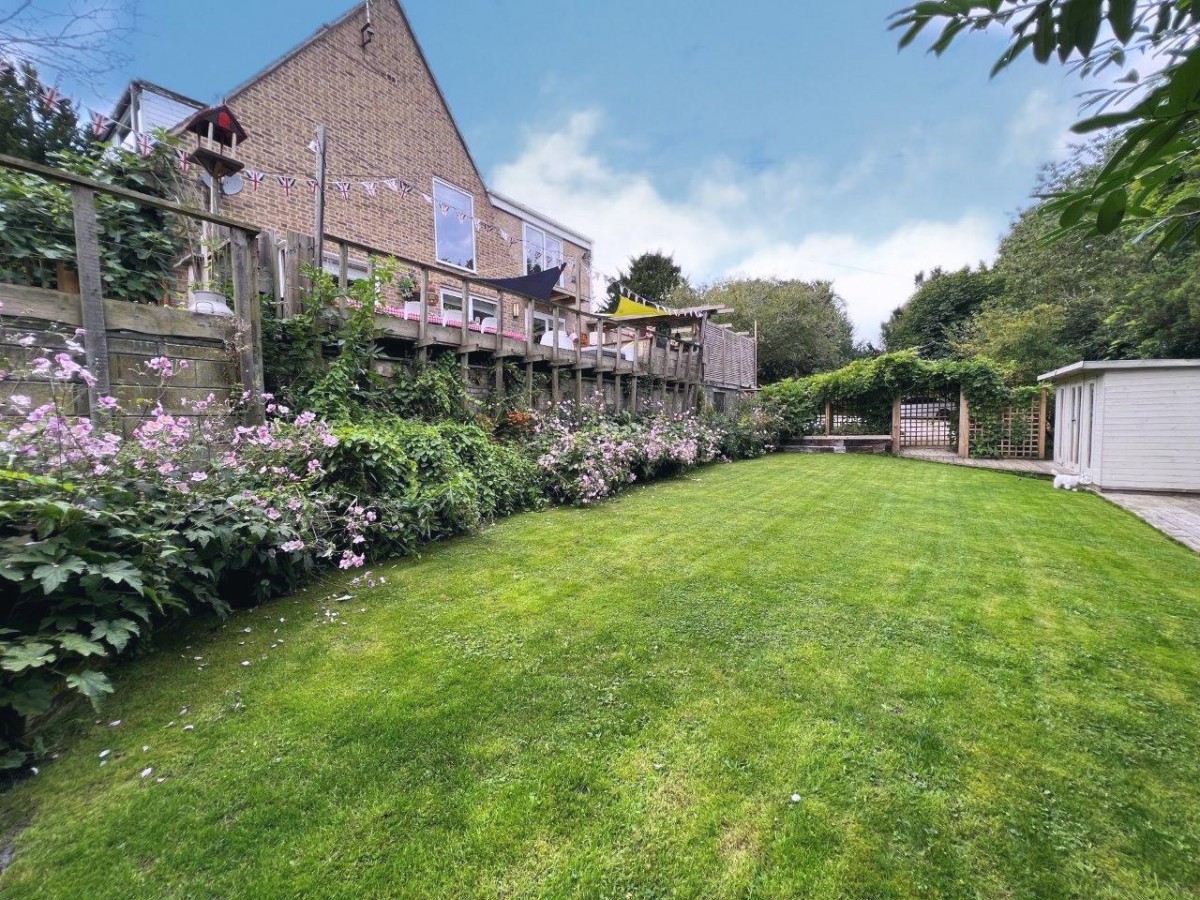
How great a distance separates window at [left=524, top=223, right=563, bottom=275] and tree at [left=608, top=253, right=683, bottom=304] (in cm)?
1300

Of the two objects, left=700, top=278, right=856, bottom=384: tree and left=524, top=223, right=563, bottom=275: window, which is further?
left=700, top=278, right=856, bottom=384: tree

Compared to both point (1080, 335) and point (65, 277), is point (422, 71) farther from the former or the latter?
point (1080, 335)

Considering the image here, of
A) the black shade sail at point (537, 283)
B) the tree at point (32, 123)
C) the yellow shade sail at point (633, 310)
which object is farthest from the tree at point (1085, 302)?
the tree at point (32, 123)

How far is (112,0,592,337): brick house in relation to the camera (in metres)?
8.89

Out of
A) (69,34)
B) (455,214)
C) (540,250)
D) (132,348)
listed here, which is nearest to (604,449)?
(132,348)

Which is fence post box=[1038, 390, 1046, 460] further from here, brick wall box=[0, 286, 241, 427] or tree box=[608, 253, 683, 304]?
tree box=[608, 253, 683, 304]

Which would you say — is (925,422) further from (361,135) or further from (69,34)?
(69,34)

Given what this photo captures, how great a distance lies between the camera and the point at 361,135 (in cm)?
1054

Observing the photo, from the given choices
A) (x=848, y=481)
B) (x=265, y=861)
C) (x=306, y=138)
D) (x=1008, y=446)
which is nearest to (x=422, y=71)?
(x=306, y=138)

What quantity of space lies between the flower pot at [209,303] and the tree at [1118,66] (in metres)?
5.44

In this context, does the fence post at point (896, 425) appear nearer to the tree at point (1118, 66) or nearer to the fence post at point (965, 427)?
the fence post at point (965, 427)

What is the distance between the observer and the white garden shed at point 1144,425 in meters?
8.02

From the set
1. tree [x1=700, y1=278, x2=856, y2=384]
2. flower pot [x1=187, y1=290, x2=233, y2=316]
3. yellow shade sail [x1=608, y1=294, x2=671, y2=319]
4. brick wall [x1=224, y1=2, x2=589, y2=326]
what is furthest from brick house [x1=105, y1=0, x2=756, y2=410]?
tree [x1=700, y1=278, x2=856, y2=384]

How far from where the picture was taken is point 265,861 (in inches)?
62.5
